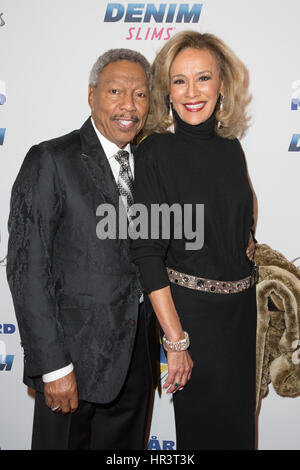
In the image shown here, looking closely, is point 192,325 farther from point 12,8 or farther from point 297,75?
point 12,8

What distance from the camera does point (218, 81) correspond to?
1797mm

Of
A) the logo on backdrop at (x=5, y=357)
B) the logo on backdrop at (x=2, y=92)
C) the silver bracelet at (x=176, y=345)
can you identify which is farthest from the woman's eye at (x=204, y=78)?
the logo on backdrop at (x=5, y=357)

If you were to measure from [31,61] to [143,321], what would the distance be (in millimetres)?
1542

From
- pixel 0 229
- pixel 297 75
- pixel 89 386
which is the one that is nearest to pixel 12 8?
pixel 0 229

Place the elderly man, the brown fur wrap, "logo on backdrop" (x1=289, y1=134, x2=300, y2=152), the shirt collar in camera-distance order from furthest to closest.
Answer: "logo on backdrop" (x1=289, y1=134, x2=300, y2=152) → the brown fur wrap → the shirt collar → the elderly man

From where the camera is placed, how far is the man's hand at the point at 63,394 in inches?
64.1

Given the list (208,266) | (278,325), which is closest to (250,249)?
(208,266)

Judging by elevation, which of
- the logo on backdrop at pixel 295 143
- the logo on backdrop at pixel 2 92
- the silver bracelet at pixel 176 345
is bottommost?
the silver bracelet at pixel 176 345

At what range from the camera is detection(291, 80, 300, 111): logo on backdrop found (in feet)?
7.90

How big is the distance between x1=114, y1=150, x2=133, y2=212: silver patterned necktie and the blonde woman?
3.2 inches

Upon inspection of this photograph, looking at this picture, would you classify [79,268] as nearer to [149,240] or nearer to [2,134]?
[149,240]

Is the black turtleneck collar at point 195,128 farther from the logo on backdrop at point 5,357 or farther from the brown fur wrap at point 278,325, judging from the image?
the logo on backdrop at point 5,357

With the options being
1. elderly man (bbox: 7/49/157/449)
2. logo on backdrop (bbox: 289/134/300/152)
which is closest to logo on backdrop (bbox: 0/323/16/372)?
elderly man (bbox: 7/49/157/449)

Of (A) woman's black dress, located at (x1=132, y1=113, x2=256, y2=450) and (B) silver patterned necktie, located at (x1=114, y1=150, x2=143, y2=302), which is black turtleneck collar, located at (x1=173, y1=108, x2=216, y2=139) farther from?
(B) silver patterned necktie, located at (x1=114, y1=150, x2=143, y2=302)
